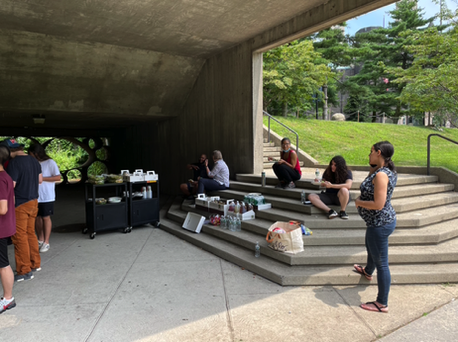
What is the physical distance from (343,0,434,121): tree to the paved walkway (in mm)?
19633

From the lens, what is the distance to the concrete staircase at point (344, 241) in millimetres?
3836

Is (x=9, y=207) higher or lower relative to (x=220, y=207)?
higher

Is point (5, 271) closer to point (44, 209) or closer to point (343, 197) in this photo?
point (44, 209)

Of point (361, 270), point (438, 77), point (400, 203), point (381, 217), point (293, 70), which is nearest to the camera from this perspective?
point (381, 217)

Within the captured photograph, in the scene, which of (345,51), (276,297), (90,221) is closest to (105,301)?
(276,297)

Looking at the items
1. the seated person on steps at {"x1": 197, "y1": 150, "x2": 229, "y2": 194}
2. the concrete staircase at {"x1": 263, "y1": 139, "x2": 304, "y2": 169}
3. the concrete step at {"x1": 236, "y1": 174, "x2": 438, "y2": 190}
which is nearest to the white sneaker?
the seated person on steps at {"x1": 197, "y1": 150, "x2": 229, "y2": 194}

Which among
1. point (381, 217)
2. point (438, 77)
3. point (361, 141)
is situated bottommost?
point (381, 217)

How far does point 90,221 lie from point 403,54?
2278cm

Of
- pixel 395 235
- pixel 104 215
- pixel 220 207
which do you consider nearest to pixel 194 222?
pixel 220 207

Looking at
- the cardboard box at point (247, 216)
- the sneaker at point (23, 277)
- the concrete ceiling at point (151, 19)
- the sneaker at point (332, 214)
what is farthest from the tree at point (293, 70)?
the sneaker at point (23, 277)

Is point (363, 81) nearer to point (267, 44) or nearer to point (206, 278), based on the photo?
point (267, 44)

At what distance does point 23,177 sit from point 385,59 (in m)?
23.0

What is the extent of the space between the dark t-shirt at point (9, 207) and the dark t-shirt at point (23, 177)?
0.71 metres

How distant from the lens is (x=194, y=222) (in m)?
6.14
